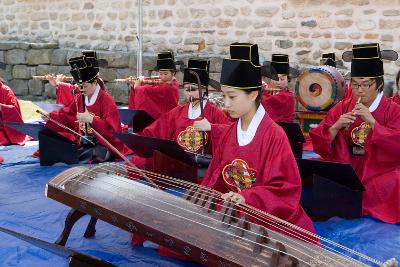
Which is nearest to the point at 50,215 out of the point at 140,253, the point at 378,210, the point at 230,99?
the point at 140,253

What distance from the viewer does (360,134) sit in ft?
11.8

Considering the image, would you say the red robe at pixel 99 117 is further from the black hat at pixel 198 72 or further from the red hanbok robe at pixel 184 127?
the black hat at pixel 198 72

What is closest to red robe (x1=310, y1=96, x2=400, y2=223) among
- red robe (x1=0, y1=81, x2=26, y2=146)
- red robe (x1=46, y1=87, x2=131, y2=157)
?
red robe (x1=46, y1=87, x2=131, y2=157)

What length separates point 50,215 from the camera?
337 centimetres

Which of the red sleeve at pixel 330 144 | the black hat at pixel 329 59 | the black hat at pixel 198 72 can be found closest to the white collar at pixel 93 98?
the black hat at pixel 198 72

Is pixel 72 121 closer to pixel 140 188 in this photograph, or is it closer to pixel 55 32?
pixel 140 188

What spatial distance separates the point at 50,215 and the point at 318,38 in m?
5.01

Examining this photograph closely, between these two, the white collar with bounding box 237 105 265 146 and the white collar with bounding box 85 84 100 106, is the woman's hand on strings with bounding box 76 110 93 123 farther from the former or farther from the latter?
the white collar with bounding box 237 105 265 146

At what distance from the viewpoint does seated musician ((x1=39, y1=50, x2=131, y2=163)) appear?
4488mm

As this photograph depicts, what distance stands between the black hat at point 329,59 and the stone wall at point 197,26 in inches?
15.5

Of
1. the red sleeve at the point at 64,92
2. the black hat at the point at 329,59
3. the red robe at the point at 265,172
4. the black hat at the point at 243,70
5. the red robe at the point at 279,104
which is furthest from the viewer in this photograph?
the red sleeve at the point at 64,92

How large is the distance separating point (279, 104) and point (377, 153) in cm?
215

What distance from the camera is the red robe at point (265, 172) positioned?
223 cm

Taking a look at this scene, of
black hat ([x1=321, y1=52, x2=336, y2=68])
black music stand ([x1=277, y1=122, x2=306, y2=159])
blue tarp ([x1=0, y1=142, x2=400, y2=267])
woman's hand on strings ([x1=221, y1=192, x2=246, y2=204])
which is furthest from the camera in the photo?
black hat ([x1=321, y1=52, x2=336, y2=68])
